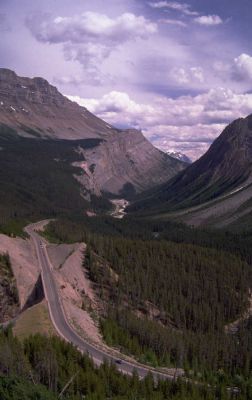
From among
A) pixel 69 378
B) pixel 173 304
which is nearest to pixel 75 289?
pixel 173 304

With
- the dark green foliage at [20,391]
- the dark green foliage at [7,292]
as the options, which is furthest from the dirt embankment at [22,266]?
the dark green foliage at [20,391]

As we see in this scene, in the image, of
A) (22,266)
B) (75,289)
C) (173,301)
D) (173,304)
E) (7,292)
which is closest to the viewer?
(7,292)

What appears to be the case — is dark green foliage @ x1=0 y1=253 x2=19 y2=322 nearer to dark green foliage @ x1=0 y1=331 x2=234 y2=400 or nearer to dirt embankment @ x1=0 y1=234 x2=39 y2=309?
dirt embankment @ x1=0 y1=234 x2=39 y2=309

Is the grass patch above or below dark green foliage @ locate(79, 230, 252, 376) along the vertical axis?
above

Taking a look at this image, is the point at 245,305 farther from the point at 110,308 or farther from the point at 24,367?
the point at 24,367

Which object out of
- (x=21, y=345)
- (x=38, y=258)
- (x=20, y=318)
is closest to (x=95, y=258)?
(x=38, y=258)

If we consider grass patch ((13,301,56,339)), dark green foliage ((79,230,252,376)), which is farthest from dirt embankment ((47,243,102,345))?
grass patch ((13,301,56,339))

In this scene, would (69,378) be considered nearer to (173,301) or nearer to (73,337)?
(73,337)

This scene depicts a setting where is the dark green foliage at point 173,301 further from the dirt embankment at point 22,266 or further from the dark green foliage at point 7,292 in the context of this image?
the dark green foliage at point 7,292
